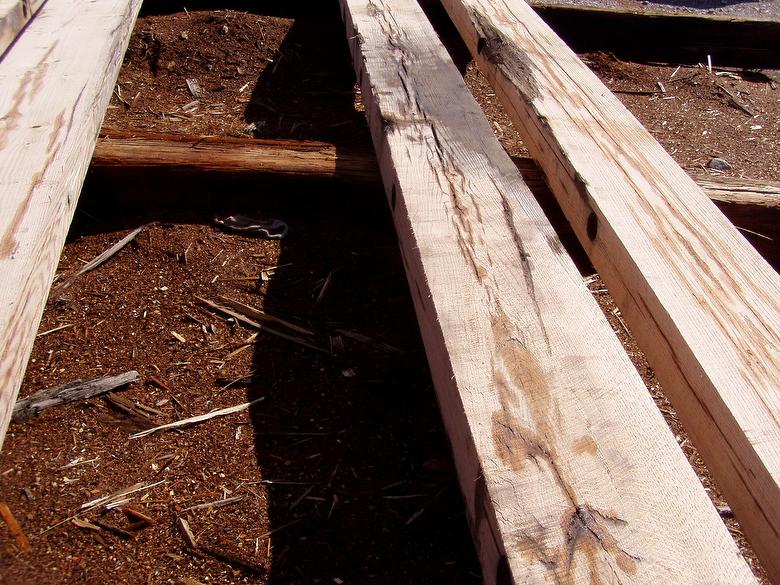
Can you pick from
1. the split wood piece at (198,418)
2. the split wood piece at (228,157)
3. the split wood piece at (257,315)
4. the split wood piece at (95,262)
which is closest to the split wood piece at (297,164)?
the split wood piece at (228,157)

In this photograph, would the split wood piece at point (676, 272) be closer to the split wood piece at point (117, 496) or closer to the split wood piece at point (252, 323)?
the split wood piece at point (252, 323)

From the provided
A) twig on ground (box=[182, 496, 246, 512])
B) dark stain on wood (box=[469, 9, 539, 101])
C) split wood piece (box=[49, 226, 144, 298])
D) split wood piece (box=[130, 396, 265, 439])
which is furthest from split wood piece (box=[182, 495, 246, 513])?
dark stain on wood (box=[469, 9, 539, 101])

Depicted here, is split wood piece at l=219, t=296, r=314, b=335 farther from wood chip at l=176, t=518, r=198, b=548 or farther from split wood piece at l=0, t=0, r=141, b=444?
wood chip at l=176, t=518, r=198, b=548

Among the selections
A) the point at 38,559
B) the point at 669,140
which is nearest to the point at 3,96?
the point at 38,559

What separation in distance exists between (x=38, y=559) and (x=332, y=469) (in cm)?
72

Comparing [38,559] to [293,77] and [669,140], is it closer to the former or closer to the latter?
[293,77]

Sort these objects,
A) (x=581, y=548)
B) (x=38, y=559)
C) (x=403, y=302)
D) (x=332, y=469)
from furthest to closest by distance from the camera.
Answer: (x=403, y=302)
(x=332, y=469)
(x=38, y=559)
(x=581, y=548)

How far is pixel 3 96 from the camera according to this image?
2256 mm

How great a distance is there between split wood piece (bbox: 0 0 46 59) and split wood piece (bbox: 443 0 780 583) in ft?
5.53

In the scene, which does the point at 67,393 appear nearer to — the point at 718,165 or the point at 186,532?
the point at 186,532

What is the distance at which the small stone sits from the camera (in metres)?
3.86

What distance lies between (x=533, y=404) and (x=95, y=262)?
1.92 metres

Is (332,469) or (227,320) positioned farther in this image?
(227,320)

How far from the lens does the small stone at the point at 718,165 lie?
12.7 feet
